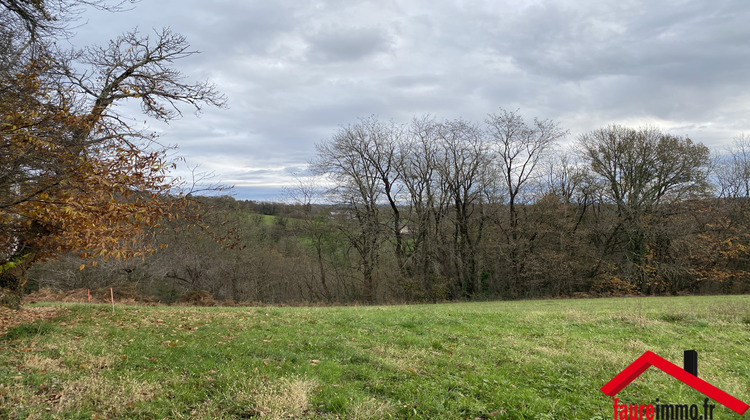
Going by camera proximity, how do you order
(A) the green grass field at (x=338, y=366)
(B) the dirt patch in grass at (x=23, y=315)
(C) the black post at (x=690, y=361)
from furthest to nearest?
(B) the dirt patch in grass at (x=23, y=315) → (A) the green grass field at (x=338, y=366) → (C) the black post at (x=690, y=361)

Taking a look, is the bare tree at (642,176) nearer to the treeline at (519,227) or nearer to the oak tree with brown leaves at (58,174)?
the treeline at (519,227)

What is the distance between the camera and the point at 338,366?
21.2ft

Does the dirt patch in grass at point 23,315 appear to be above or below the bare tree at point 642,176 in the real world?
below

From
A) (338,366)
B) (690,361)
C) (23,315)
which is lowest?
(338,366)

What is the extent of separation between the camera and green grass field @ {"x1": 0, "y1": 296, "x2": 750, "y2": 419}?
477cm

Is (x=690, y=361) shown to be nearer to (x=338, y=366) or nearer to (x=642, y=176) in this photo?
(x=338, y=366)

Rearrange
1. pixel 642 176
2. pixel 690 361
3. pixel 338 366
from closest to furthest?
pixel 690 361 → pixel 338 366 → pixel 642 176

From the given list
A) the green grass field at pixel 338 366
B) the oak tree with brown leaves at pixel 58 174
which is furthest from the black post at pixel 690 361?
the oak tree with brown leaves at pixel 58 174

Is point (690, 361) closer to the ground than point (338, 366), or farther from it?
farther from it

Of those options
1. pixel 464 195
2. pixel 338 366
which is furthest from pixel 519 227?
pixel 338 366

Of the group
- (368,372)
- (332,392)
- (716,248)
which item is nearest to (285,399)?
(332,392)

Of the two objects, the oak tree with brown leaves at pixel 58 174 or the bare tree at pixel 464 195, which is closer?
the oak tree with brown leaves at pixel 58 174

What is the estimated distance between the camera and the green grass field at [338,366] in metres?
4.77

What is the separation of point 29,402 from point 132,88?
7.44 m
